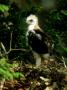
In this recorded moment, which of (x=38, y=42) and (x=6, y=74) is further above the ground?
(x=6, y=74)

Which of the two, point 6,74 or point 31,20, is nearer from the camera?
point 6,74

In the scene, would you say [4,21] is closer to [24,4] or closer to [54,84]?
[24,4]

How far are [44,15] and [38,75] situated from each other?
3164 millimetres

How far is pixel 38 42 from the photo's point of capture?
351 inches

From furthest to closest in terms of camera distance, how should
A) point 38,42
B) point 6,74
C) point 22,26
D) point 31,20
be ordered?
point 22,26 < point 31,20 < point 38,42 < point 6,74

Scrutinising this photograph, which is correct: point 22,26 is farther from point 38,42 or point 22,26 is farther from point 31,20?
point 38,42

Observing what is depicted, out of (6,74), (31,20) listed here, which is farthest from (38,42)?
(6,74)

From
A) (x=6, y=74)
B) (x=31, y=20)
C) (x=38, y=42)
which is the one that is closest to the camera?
(x=6, y=74)

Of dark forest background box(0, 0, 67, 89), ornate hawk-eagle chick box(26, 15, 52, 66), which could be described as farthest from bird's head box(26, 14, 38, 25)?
dark forest background box(0, 0, 67, 89)

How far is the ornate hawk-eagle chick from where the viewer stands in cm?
888

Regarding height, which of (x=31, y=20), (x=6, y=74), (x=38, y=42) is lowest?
(x=38, y=42)

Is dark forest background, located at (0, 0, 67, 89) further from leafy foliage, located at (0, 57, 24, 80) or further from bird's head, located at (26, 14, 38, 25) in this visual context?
leafy foliage, located at (0, 57, 24, 80)

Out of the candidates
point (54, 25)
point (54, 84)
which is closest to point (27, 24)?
point (54, 25)

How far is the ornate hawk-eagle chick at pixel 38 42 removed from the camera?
8875 millimetres
